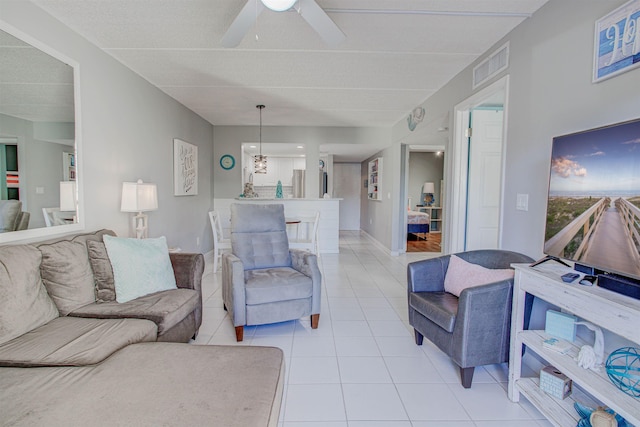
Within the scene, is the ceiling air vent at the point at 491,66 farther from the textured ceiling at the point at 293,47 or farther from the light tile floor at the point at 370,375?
the light tile floor at the point at 370,375

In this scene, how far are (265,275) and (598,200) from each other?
226cm

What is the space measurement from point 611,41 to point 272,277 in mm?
2596

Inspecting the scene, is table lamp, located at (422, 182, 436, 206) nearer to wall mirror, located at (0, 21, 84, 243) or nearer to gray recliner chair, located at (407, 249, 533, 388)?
gray recliner chair, located at (407, 249, 533, 388)

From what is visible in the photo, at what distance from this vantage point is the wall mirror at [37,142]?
6.11 feet

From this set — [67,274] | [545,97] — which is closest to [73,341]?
[67,274]

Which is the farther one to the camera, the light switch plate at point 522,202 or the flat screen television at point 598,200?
the light switch plate at point 522,202

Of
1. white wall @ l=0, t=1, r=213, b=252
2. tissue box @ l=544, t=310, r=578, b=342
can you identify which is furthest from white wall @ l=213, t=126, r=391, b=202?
tissue box @ l=544, t=310, r=578, b=342

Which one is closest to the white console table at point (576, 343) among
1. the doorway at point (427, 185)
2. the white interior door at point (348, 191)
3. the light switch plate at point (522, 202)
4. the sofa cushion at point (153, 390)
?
the light switch plate at point (522, 202)

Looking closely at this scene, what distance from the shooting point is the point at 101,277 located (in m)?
2.12

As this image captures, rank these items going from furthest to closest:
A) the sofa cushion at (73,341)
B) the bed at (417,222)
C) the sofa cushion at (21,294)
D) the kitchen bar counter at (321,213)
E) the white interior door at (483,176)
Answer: the bed at (417,222) → the kitchen bar counter at (321,213) → the white interior door at (483,176) → the sofa cushion at (21,294) → the sofa cushion at (73,341)

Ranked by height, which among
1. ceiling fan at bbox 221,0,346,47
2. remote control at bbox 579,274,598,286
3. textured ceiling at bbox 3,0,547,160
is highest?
textured ceiling at bbox 3,0,547,160

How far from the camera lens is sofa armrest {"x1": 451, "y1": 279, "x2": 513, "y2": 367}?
72.6 inches

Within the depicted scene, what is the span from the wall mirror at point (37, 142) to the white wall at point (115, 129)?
90mm

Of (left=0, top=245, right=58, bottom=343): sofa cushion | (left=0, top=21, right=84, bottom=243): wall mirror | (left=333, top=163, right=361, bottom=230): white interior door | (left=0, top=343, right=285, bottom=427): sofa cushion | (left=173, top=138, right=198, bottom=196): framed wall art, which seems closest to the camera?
(left=0, top=343, right=285, bottom=427): sofa cushion
